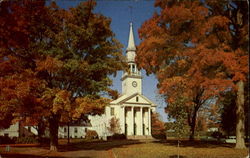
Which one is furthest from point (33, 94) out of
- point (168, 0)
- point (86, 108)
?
point (168, 0)

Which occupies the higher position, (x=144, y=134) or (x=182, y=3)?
(x=182, y=3)

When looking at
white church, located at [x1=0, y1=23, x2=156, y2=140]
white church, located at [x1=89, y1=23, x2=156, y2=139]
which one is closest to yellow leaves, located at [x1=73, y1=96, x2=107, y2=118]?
white church, located at [x1=0, y1=23, x2=156, y2=140]

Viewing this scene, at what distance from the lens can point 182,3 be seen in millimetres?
15328

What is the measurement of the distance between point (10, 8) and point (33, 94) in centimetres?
665

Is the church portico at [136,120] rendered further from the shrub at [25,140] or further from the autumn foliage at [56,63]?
the autumn foliage at [56,63]

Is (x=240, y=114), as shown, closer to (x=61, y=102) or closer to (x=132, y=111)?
(x=61, y=102)

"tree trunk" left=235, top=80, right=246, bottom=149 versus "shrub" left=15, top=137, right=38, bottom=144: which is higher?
"tree trunk" left=235, top=80, right=246, bottom=149

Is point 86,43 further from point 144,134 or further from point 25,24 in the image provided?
point 144,134

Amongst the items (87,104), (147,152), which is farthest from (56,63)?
(147,152)

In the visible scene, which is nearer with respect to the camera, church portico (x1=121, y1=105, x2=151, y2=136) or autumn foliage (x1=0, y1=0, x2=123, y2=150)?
autumn foliage (x1=0, y1=0, x2=123, y2=150)

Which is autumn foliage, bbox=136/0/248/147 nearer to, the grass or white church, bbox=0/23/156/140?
the grass

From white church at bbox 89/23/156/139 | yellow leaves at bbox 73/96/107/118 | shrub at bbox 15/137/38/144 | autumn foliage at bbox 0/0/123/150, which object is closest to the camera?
autumn foliage at bbox 0/0/123/150

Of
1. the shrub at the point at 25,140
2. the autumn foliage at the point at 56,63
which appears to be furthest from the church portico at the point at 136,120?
the autumn foliage at the point at 56,63

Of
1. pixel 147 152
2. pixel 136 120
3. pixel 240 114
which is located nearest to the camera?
pixel 240 114
